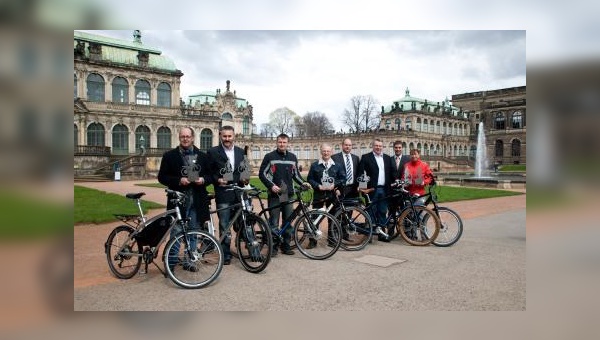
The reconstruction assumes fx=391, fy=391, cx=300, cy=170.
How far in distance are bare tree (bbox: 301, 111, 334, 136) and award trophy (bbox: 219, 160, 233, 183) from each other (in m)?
35.9

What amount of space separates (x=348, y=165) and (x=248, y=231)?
10.3 feet

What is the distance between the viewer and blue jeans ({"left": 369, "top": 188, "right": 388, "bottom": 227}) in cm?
878

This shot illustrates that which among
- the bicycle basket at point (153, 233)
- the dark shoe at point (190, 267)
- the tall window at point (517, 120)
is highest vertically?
the tall window at point (517, 120)

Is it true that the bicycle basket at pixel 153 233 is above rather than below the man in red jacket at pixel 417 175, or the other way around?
below

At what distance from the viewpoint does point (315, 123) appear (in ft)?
142

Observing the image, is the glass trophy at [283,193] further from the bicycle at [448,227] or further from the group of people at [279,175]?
the bicycle at [448,227]

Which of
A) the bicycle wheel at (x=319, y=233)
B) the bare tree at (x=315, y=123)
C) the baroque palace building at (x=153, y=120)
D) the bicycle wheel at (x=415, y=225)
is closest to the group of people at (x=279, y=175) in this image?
the bicycle wheel at (x=319, y=233)

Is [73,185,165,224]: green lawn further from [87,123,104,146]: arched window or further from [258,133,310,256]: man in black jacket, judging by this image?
[87,123,104,146]: arched window

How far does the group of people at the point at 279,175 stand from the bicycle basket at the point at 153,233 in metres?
0.18

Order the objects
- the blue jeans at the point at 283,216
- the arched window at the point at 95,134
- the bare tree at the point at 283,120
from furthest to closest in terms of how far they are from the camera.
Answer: the bare tree at the point at 283,120 → the arched window at the point at 95,134 → the blue jeans at the point at 283,216

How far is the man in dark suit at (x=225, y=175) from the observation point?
22.7 feet

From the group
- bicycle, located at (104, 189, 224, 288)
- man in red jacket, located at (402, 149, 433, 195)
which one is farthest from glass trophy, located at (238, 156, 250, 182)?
man in red jacket, located at (402, 149, 433, 195)

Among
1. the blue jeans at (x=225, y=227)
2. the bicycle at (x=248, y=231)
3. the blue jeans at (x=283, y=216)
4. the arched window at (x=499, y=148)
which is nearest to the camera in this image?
the bicycle at (x=248, y=231)
